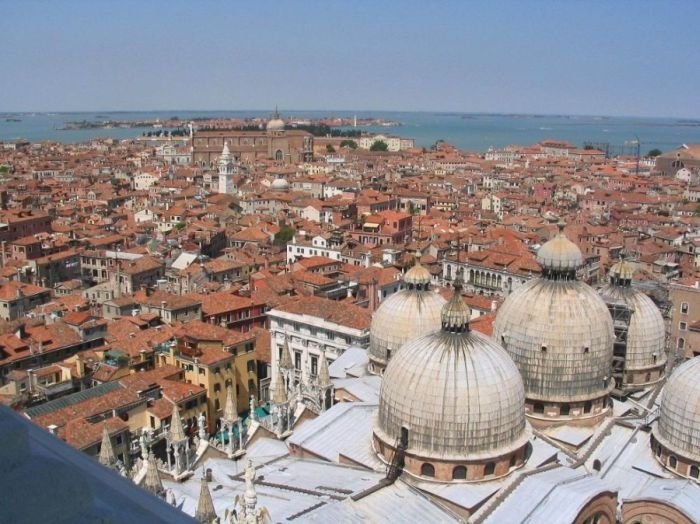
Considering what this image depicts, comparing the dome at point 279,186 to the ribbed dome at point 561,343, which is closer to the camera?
the ribbed dome at point 561,343

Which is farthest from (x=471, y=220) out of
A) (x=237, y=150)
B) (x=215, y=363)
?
(x=237, y=150)

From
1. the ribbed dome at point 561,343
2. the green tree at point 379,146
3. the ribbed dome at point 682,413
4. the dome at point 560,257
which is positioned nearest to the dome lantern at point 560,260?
the dome at point 560,257

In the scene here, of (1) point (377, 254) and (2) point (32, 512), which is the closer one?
(2) point (32, 512)

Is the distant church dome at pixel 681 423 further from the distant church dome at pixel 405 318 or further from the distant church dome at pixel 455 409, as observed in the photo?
the distant church dome at pixel 405 318

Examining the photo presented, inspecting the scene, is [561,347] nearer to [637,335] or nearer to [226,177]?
[637,335]

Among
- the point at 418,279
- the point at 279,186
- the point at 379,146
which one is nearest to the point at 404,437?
the point at 418,279

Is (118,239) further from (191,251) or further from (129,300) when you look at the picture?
(129,300)

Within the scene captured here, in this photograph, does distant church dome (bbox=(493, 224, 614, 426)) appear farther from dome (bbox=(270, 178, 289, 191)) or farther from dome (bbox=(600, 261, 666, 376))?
dome (bbox=(270, 178, 289, 191))
